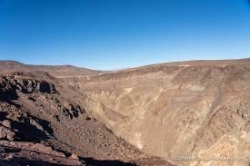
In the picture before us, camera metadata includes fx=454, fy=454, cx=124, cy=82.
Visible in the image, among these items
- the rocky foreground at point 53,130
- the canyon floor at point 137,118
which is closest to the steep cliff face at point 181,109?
the canyon floor at point 137,118

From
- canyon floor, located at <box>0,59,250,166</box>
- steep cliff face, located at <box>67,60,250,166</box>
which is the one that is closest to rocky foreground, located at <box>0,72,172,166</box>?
canyon floor, located at <box>0,59,250,166</box>

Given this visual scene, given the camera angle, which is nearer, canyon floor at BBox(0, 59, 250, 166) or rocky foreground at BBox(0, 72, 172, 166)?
rocky foreground at BBox(0, 72, 172, 166)

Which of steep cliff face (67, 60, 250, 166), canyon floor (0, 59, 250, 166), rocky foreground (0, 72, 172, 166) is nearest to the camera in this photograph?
rocky foreground (0, 72, 172, 166)

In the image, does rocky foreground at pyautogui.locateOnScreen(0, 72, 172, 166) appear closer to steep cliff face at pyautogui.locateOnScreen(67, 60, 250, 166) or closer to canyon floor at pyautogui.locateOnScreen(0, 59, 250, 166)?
canyon floor at pyautogui.locateOnScreen(0, 59, 250, 166)

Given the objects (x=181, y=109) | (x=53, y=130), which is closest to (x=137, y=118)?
(x=181, y=109)

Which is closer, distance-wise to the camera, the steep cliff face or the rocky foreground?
the rocky foreground

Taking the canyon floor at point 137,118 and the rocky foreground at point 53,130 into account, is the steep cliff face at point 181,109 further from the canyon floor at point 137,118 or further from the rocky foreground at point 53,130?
the rocky foreground at point 53,130

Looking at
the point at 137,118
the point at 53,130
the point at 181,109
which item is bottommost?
the point at 53,130

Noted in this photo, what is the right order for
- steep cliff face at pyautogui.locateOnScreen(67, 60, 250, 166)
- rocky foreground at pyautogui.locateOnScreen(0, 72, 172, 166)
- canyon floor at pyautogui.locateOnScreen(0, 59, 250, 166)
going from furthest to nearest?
1. steep cliff face at pyautogui.locateOnScreen(67, 60, 250, 166)
2. canyon floor at pyautogui.locateOnScreen(0, 59, 250, 166)
3. rocky foreground at pyautogui.locateOnScreen(0, 72, 172, 166)

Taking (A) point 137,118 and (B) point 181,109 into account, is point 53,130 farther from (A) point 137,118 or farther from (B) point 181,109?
(B) point 181,109
